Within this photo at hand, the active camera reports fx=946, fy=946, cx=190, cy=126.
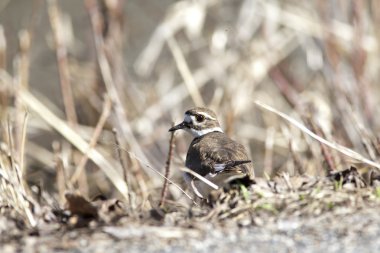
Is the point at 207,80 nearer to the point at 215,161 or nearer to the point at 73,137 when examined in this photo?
the point at 73,137

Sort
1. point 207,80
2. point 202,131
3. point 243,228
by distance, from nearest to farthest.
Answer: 1. point 243,228
2. point 202,131
3. point 207,80

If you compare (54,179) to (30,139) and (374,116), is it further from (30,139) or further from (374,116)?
(374,116)

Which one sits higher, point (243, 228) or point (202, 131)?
point (202, 131)

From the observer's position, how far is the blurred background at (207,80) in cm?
899

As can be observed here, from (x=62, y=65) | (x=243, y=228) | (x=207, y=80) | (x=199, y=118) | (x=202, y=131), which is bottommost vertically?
(x=243, y=228)

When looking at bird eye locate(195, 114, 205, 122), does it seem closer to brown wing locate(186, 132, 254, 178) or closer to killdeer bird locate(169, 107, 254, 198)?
killdeer bird locate(169, 107, 254, 198)

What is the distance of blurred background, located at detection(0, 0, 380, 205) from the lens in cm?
899

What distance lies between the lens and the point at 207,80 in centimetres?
1036

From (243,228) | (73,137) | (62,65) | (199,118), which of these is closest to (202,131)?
(199,118)

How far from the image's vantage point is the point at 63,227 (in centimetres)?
481

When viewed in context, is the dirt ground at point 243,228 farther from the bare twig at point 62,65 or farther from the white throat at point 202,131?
the bare twig at point 62,65

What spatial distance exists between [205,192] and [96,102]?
421 centimetres

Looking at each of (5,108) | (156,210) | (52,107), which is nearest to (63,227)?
(156,210)

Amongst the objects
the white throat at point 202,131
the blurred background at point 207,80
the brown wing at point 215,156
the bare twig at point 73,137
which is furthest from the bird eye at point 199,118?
the bare twig at point 73,137
